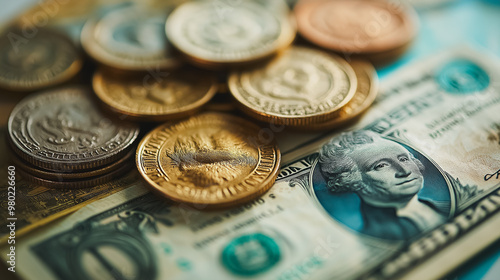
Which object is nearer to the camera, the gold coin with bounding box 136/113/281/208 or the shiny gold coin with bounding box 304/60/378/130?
the gold coin with bounding box 136/113/281/208

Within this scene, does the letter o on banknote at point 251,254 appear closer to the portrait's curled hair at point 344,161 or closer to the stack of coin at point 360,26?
the portrait's curled hair at point 344,161

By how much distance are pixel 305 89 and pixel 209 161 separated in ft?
1.09

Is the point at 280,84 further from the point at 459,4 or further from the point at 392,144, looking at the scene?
the point at 459,4

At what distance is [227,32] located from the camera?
4.48 feet

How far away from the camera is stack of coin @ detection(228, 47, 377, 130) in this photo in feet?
3.76

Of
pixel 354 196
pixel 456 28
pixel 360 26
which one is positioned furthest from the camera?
pixel 456 28

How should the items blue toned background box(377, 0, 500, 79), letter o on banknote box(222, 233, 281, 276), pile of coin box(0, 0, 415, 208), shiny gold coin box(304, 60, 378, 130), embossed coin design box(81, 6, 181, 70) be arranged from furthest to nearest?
1. blue toned background box(377, 0, 500, 79)
2. embossed coin design box(81, 6, 181, 70)
3. shiny gold coin box(304, 60, 378, 130)
4. pile of coin box(0, 0, 415, 208)
5. letter o on banknote box(222, 233, 281, 276)

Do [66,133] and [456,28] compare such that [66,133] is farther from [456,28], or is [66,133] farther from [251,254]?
[456,28]

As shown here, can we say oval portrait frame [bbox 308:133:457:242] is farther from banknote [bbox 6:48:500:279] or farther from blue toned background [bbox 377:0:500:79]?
blue toned background [bbox 377:0:500:79]

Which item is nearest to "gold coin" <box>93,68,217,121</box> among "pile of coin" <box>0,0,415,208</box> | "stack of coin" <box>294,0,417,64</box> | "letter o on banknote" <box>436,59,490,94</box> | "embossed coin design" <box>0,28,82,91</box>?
"pile of coin" <box>0,0,415,208</box>

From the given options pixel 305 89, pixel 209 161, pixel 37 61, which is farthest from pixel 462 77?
pixel 37 61

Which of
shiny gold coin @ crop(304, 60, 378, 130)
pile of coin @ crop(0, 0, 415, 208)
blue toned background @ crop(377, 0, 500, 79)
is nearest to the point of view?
pile of coin @ crop(0, 0, 415, 208)

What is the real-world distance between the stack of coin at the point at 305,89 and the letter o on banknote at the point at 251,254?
300mm

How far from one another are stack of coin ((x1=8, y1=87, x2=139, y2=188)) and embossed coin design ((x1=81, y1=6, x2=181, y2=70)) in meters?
0.16
